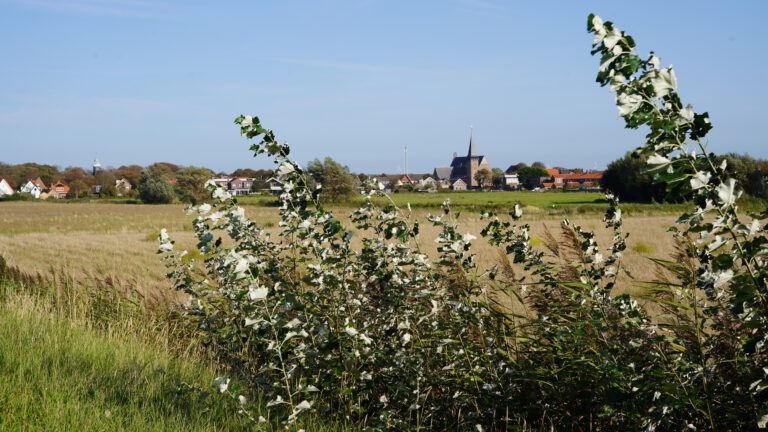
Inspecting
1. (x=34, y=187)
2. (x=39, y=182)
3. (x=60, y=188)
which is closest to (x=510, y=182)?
(x=60, y=188)

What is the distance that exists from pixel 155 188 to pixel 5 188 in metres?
51.1

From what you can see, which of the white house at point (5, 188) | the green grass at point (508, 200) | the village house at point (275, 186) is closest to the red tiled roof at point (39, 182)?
the white house at point (5, 188)

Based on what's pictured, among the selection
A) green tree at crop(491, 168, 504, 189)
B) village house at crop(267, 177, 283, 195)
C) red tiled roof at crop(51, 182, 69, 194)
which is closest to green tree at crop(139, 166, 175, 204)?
red tiled roof at crop(51, 182, 69, 194)

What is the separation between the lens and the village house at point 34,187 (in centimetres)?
13450

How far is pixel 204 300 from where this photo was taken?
22.3ft

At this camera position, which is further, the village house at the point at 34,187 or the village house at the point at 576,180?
the village house at the point at 576,180

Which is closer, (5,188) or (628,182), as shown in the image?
(628,182)

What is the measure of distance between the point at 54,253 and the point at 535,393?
2606cm

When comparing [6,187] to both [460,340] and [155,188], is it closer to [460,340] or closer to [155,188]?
[155,188]

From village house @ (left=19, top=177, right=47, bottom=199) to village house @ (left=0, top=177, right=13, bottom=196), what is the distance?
3.21 m

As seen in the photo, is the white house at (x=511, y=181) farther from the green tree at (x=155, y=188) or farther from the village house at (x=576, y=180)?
the green tree at (x=155, y=188)

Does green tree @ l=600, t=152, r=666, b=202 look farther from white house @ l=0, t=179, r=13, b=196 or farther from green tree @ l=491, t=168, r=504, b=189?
white house @ l=0, t=179, r=13, b=196

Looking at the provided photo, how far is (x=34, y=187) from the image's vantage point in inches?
5330

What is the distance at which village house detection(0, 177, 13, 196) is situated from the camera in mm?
124900
